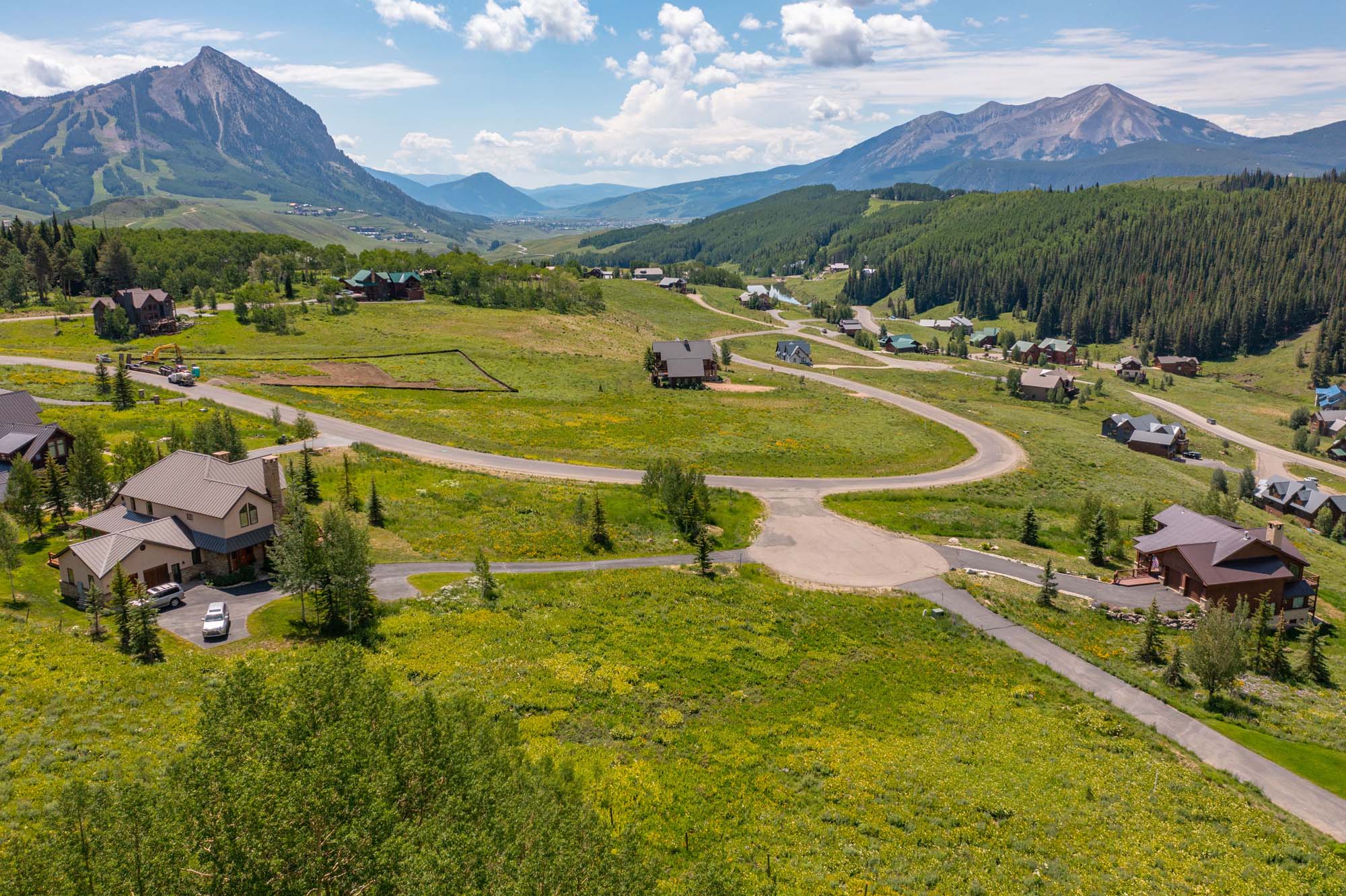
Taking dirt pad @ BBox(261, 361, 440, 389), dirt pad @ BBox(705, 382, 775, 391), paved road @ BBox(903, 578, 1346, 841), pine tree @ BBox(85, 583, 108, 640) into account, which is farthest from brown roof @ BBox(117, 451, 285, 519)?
dirt pad @ BBox(705, 382, 775, 391)

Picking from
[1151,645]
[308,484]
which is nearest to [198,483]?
[308,484]

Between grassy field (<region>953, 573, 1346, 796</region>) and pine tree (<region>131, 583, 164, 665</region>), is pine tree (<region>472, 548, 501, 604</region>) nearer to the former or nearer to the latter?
pine tree (<region>131, 583, 164, 665</region>)

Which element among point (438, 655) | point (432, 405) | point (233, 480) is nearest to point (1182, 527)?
point (438, 655)

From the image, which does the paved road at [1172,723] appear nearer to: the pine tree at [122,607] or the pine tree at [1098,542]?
the pine tree at [1098,542]

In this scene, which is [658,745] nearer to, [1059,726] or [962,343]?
[1059,726]

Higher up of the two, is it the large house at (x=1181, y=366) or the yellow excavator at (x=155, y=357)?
the yellow excavator at (x=155, y=357)

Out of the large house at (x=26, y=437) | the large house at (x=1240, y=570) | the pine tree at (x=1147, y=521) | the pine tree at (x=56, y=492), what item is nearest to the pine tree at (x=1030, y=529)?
the pine tree at (x=1147, y=521)

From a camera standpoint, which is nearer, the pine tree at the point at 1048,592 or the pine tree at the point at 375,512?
the pine tree at the point at 1048,592
